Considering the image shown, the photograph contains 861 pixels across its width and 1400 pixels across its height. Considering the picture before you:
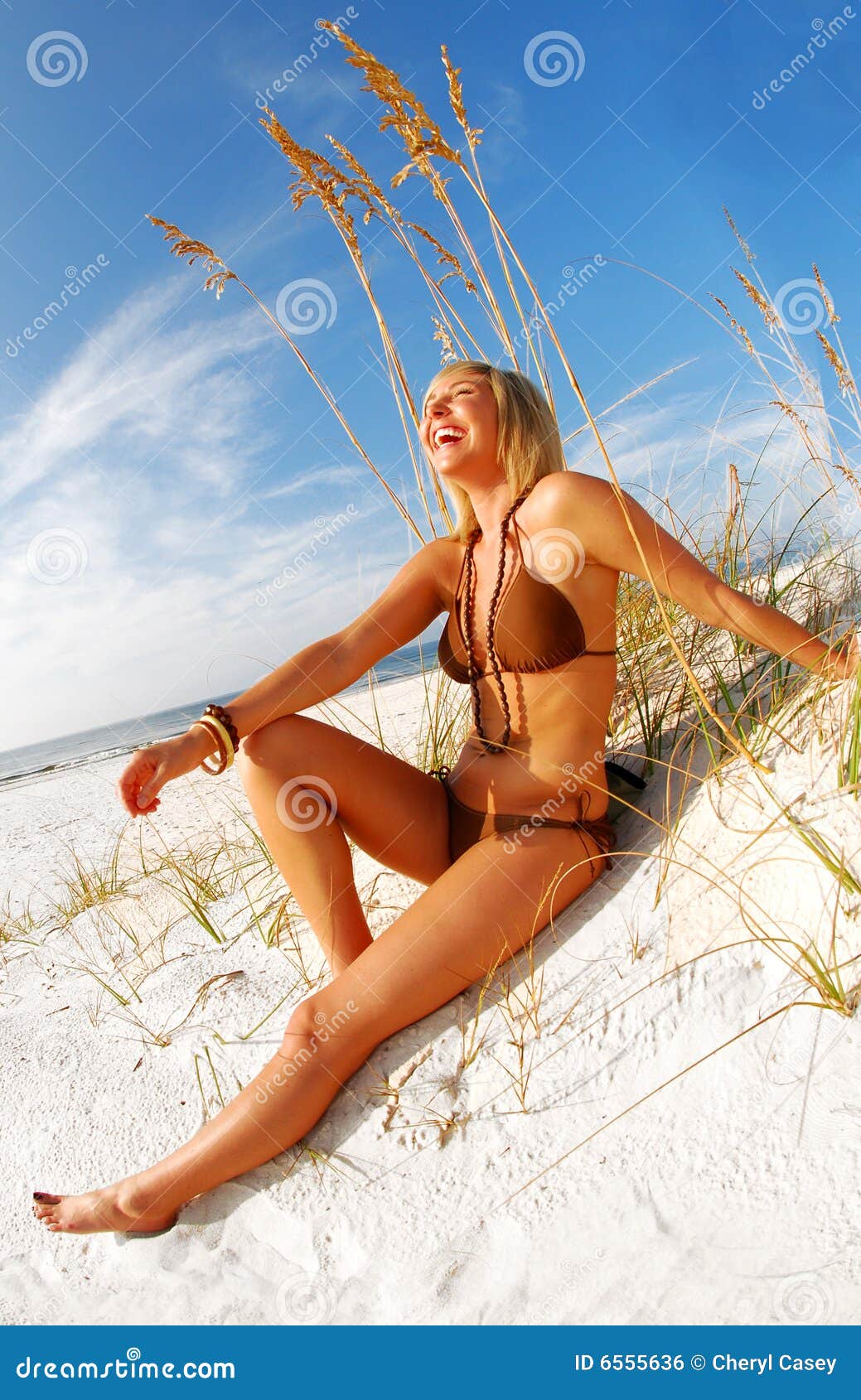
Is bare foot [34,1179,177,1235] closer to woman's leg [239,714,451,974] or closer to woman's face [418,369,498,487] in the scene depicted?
woman's leg [239,714,451,974]

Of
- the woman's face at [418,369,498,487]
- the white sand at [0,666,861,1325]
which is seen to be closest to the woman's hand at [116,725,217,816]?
the white sand at [0,666,861,1325]

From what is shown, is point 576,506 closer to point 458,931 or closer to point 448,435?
point 448,435

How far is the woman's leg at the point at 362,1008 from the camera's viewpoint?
4.84ft

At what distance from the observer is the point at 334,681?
1.85 metres

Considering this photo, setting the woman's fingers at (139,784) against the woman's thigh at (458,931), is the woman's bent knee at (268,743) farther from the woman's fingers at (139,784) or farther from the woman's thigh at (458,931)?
the woman's thigh at (458,931)

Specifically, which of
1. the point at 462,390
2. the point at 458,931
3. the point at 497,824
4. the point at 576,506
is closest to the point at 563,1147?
the point at 458,931

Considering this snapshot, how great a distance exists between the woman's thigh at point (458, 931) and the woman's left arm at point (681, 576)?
0.53 meters

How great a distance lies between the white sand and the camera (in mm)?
1104

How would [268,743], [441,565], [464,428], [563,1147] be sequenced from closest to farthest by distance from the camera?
[563,1147] → [268,743] → [464,428] → [441,565]

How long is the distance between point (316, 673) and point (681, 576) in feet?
2.59

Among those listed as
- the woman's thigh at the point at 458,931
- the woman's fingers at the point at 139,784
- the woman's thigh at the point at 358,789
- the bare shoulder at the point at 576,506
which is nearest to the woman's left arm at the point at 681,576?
the bare shoulder at the point at 576,506

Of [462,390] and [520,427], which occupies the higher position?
[462,390]

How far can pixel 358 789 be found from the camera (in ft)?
5.82
